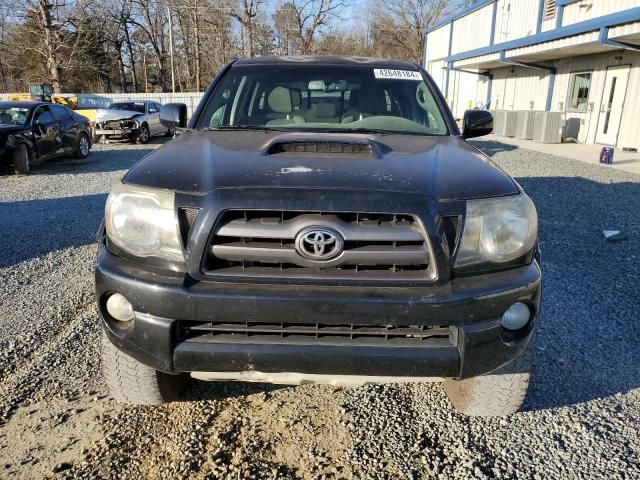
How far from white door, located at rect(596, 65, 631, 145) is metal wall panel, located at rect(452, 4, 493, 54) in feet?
29.6

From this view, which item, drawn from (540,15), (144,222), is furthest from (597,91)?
(144,222)

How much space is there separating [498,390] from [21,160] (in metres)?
11.1

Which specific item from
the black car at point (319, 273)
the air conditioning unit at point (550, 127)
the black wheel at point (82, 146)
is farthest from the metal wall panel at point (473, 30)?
the black car at point (319, 273)

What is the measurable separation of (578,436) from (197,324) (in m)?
1.93

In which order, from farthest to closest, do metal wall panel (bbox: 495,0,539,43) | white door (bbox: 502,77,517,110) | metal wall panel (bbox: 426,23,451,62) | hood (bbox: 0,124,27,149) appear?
metal wall panel (bbox: 426,23,451,62) < white door (bbox: 502,77,517,110) < metal wall panel (bbox: 495,0,539,43) < hood (bbox: 0,124,27,149)

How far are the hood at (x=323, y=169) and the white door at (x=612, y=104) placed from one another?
15.9 meters

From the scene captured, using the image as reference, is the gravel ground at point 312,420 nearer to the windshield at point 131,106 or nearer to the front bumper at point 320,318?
the front bumper at point 320,318

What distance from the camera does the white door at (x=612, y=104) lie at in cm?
1548

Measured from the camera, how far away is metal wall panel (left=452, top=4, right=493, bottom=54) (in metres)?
24.2

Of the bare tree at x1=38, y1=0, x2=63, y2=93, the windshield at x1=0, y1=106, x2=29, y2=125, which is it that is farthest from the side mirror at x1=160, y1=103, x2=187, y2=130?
the bare tree at x1=38, y1=0, x2=63, y2=93

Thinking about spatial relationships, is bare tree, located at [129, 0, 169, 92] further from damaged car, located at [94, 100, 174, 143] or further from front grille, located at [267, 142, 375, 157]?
front grille, located at [267, 142, 375, 157]

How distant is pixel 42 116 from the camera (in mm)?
11281

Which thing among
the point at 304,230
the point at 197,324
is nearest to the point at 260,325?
the point at 197,324

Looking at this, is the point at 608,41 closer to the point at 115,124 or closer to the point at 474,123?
the point at 474,123
